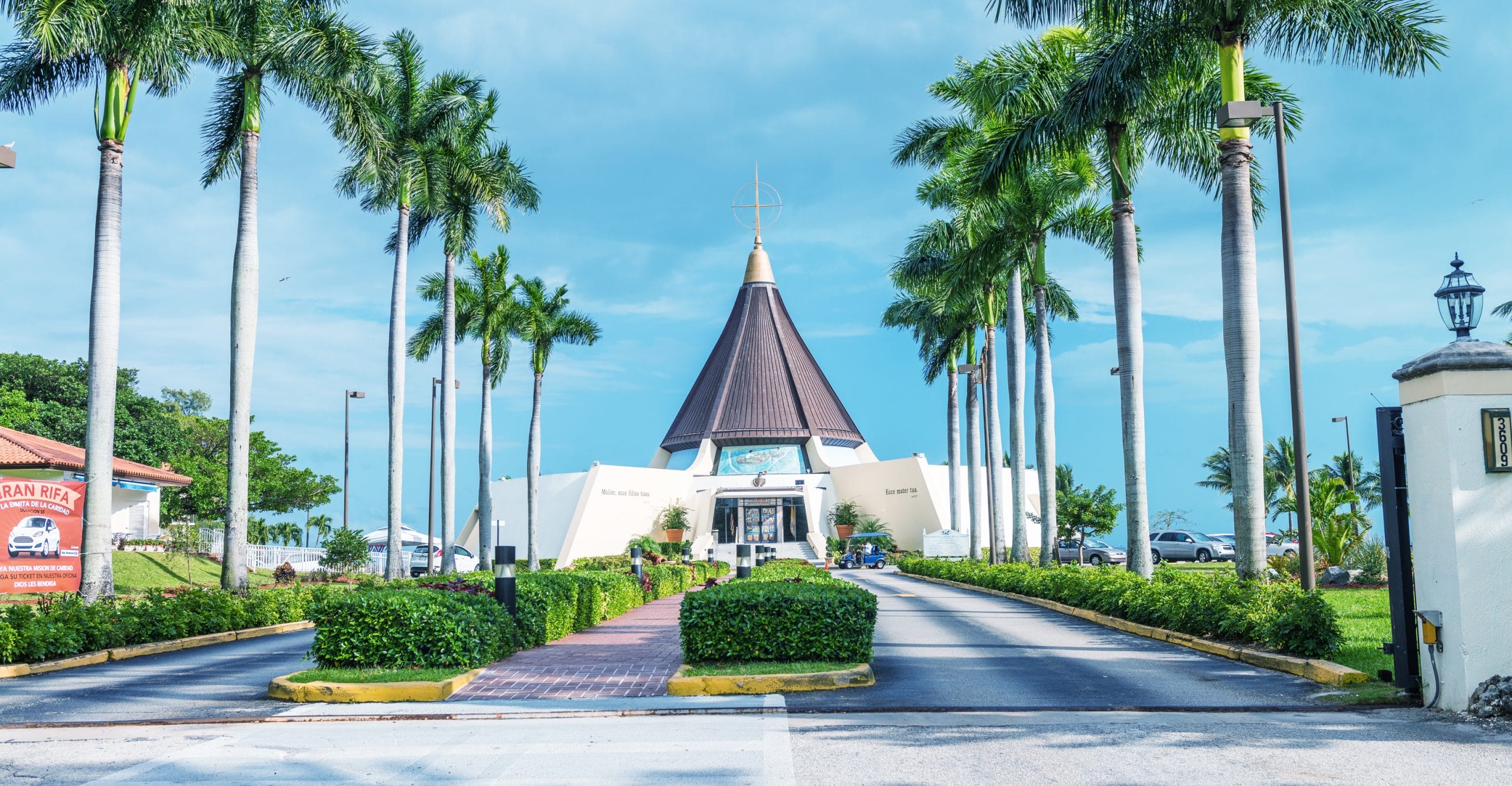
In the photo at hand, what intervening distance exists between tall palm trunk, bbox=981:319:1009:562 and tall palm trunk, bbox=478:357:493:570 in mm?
13800

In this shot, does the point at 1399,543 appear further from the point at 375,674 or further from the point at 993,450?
the point at 993,450

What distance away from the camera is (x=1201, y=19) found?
586 inches

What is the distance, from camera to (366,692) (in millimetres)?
9195

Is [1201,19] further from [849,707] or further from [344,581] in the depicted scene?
[344,581]

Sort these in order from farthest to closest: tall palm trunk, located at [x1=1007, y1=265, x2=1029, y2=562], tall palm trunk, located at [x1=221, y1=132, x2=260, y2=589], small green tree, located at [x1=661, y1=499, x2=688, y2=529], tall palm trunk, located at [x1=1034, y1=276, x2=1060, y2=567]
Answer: small green tree, located at [x1=661, y1=499, x2=688, y2=529] < tall palm trunk, located at [x1=1007, y1=265, x2=1029, y2=562] < tall palm trunk, located at [x1=1034, y1=276, x2=1060, y2=567] < tall palm trunk, located at [x1=221, y1=132, x2=260, y2=589]

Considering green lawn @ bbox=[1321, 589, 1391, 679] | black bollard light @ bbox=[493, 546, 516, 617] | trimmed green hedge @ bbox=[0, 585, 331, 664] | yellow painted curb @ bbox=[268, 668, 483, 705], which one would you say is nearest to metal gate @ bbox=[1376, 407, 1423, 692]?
green lawn @ bbox=[1321, 589, 1391, 679]

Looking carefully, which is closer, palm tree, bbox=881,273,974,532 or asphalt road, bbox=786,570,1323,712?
asphalt road, bbox=786,570,1323,712

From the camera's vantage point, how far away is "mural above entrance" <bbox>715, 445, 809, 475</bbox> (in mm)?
68625

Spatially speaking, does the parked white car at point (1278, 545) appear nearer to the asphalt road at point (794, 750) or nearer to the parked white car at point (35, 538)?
the asphalt road at point (794, 750)

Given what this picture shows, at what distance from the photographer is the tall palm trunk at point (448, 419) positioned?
94.1 feet

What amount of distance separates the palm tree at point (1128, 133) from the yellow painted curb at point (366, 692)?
12282 mm

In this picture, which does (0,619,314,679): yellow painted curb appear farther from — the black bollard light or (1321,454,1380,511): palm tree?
(1321,454,1380,511): palm tree

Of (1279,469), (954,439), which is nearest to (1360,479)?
(1279,469)

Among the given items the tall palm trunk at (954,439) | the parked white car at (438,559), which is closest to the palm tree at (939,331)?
the tall palm trunk at (954,439)
